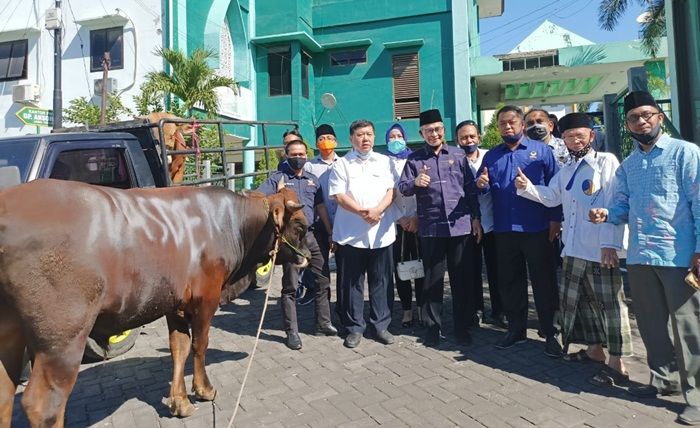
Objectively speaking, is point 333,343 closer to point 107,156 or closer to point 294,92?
point 107,156

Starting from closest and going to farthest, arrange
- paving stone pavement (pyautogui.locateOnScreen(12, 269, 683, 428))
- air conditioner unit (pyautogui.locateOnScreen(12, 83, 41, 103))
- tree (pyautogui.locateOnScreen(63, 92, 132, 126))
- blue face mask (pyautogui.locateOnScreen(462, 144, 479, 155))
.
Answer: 1. paving stone pavement (pyautogui.locateOnScreen(12, 269, 683, 428))
2. blue face mask (pyautogui.locateOnScreen(462, 144, 479, 155))
3. tree (pyautogui.locateOnScreen(63, 92, 132, 126))
4. air conditioner unit (pyautogui.locateOnScreen(12, 83, 41, 103))

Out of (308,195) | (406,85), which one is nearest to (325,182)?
(308,195)

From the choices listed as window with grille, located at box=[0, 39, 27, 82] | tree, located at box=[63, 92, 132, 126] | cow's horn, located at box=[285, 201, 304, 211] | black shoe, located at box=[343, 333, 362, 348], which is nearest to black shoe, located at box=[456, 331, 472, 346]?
black shoe, located at box=[343, 333, 362, 348]

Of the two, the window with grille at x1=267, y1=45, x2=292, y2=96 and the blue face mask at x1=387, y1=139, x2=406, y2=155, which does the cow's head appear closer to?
the blue face mask at x1=387, y1=139, x2=406, y2=155

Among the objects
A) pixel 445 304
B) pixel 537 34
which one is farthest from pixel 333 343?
pixel 537 34

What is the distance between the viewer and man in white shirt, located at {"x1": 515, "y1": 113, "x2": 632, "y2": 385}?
13.4 feet

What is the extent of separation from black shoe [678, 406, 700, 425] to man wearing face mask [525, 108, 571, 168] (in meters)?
2.73

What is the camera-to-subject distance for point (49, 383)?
2.66 meters

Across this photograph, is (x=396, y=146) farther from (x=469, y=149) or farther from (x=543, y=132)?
(x=543, y=132)

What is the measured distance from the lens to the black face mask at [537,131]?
18.2ft

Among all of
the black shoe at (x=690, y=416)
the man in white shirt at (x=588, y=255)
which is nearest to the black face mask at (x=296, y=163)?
the man in white shirt at (x=588, y=255)

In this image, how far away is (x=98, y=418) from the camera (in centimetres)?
373

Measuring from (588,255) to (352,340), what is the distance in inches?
90.9

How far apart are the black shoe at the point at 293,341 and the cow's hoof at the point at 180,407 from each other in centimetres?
151
